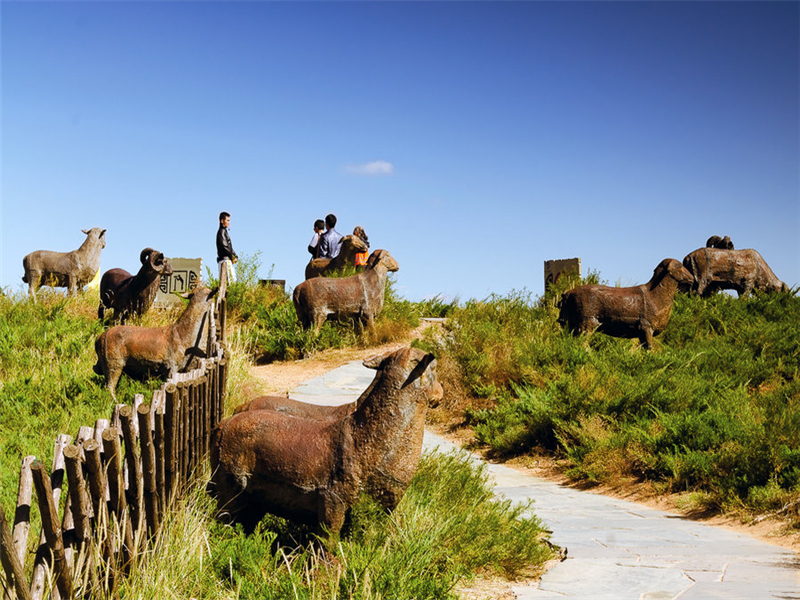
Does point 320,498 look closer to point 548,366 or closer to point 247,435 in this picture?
point 247,435

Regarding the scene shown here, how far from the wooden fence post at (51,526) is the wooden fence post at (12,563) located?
16 centimetres

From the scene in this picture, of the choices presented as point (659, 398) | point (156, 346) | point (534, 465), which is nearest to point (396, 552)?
point (534, 465)

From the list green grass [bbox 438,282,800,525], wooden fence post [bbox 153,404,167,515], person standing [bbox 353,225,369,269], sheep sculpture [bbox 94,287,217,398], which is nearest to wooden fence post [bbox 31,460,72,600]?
wooden fence post [bbox 153,404,167,515]

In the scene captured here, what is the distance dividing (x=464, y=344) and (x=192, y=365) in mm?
4997

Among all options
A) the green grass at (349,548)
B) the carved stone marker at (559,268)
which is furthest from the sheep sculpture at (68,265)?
the carved stone marker at (559,268)

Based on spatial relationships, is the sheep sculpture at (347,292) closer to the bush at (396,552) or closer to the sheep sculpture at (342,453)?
the bush at (396,552)

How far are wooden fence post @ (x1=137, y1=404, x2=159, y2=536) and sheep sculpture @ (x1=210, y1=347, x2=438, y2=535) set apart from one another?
1.89ft

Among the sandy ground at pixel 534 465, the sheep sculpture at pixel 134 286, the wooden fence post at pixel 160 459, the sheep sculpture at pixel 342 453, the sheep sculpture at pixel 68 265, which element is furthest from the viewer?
the sheep sculpture at pixel 68 265

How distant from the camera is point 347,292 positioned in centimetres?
1457

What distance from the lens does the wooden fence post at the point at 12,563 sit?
10.1 feet

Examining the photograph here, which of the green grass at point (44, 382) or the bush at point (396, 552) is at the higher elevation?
the green grass at point (44, 382)

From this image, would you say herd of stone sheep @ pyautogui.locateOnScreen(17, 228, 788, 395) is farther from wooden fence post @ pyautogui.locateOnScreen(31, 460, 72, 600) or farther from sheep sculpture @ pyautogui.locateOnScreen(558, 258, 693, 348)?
wooden fence post @ pyautogui.locateOnScreen(31, 460, 72, 600)

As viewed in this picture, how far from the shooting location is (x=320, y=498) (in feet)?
15.4

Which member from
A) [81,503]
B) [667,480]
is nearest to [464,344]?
[667,480]
